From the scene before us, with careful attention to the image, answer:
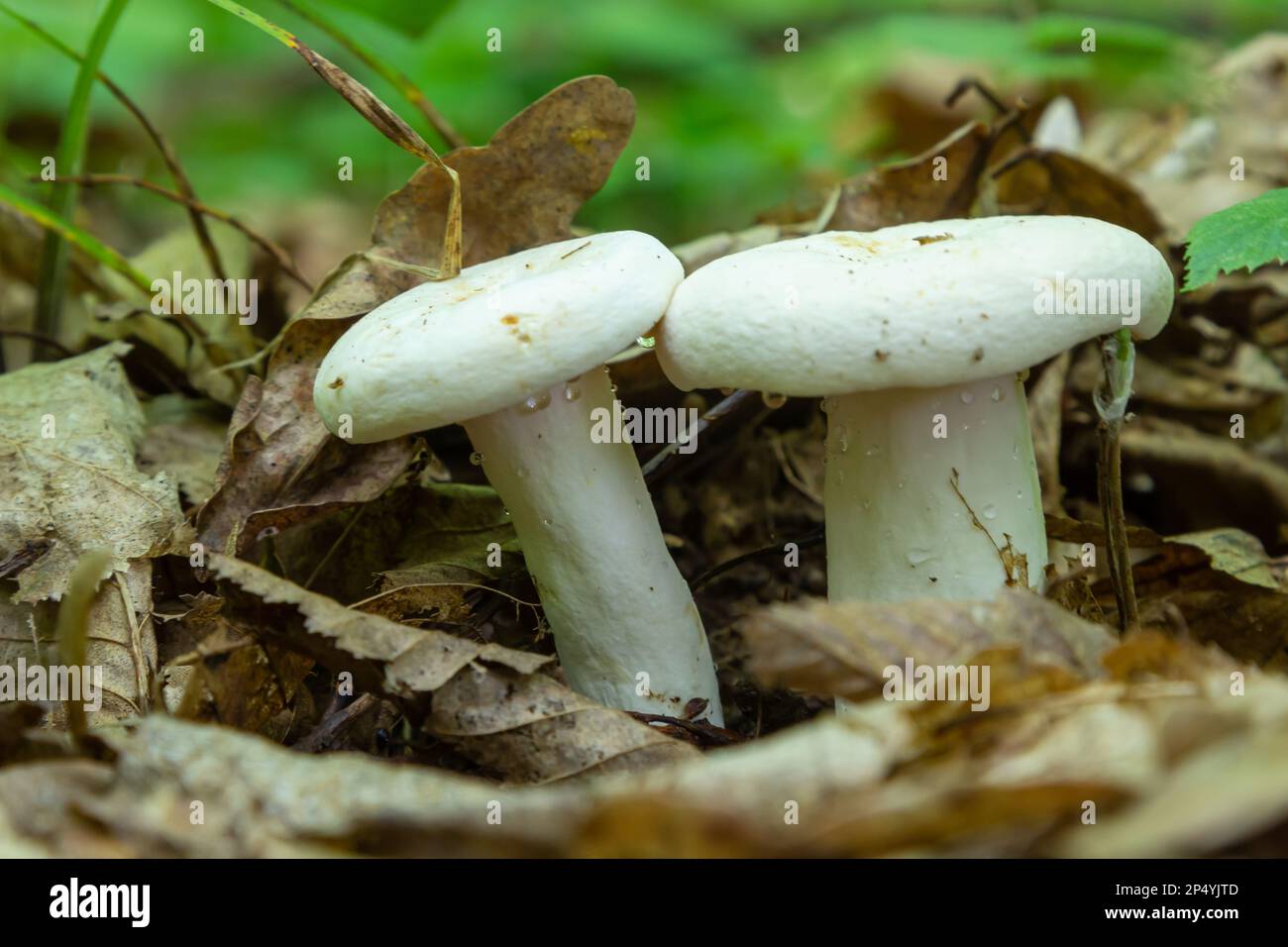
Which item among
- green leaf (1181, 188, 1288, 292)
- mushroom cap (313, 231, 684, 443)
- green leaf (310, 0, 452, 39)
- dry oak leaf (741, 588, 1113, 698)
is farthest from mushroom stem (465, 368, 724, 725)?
green leaf (310, 0, 452, 39)

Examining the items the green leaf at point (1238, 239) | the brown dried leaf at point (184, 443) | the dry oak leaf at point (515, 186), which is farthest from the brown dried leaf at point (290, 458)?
the green leaf at point (1238, 239)

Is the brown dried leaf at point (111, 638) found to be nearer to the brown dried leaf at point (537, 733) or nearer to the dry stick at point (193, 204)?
the brown dried leaf at point (537, 733)

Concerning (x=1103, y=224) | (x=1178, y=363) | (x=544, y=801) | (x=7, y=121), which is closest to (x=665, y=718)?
(x=544, y=801)

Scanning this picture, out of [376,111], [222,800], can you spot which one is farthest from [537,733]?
[376,111]

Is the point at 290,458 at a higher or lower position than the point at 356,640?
higher

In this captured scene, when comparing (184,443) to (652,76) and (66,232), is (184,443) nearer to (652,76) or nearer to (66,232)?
(66,232)

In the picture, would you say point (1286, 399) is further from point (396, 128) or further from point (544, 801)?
point (544, 801)
